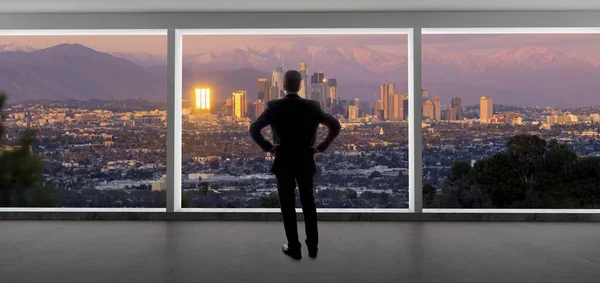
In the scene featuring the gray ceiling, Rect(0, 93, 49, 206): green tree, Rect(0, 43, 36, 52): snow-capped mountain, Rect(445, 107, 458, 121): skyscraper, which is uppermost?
the gray ceiling

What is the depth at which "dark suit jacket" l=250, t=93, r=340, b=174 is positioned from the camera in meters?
4.34

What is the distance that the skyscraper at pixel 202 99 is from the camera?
742cm

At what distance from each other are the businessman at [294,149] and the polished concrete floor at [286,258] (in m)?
0.30

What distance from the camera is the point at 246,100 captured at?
7488 mm

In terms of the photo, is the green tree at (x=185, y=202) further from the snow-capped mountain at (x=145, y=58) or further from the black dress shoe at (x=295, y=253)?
the black dress shoe at (x=295, y=253)

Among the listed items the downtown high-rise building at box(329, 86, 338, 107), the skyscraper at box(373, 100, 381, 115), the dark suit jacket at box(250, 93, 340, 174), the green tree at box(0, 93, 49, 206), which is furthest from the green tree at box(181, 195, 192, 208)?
the dark suit jacket at box(250, 93, 340, 174)

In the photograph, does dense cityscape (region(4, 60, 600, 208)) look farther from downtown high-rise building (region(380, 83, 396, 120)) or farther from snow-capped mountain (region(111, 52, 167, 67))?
snow-capped mountain (region(111, 52, 167, 67))

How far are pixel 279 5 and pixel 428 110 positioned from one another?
251cm

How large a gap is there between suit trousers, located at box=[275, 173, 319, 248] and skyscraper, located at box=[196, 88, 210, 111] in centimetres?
332

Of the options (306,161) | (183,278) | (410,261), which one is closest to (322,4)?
(306,161)

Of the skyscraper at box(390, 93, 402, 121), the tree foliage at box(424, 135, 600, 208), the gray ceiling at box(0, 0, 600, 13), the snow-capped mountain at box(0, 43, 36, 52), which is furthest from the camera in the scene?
the snow-capped mountain at box(0, 43, 36, 52)

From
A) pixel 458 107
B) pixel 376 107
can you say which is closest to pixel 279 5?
pixel 376 107

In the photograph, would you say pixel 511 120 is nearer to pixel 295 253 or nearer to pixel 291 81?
pixel 291 81

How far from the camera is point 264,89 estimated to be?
7461 mm
